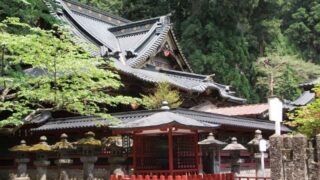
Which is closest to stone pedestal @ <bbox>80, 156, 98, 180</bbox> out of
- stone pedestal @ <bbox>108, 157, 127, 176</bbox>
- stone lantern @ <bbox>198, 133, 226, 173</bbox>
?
stone pedestal @ <bbox>108, 157, 127, 176</bbox>

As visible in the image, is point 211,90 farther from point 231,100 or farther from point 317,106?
point 317,106

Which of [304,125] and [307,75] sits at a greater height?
[307,75]

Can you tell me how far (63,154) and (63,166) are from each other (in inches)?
28.4

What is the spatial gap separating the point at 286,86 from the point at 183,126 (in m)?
33.1

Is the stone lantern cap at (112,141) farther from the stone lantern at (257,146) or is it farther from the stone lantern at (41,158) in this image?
the stone lantern at (257,146)

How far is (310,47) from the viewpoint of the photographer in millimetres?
51750

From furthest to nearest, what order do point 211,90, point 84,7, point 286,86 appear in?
point 286,86, point 84,7, point 211,90

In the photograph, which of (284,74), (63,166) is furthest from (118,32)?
(284,74)

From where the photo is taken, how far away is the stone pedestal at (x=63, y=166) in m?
17.1

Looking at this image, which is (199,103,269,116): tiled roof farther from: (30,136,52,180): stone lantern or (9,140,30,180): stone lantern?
(9,140,30,180): stone lantern

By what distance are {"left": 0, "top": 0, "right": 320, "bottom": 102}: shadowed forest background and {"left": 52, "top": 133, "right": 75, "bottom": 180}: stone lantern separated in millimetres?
22939

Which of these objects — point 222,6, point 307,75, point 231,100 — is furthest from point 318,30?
point 231,100

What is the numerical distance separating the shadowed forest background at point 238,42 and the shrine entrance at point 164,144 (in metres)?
25.5

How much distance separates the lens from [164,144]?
13789 mm
